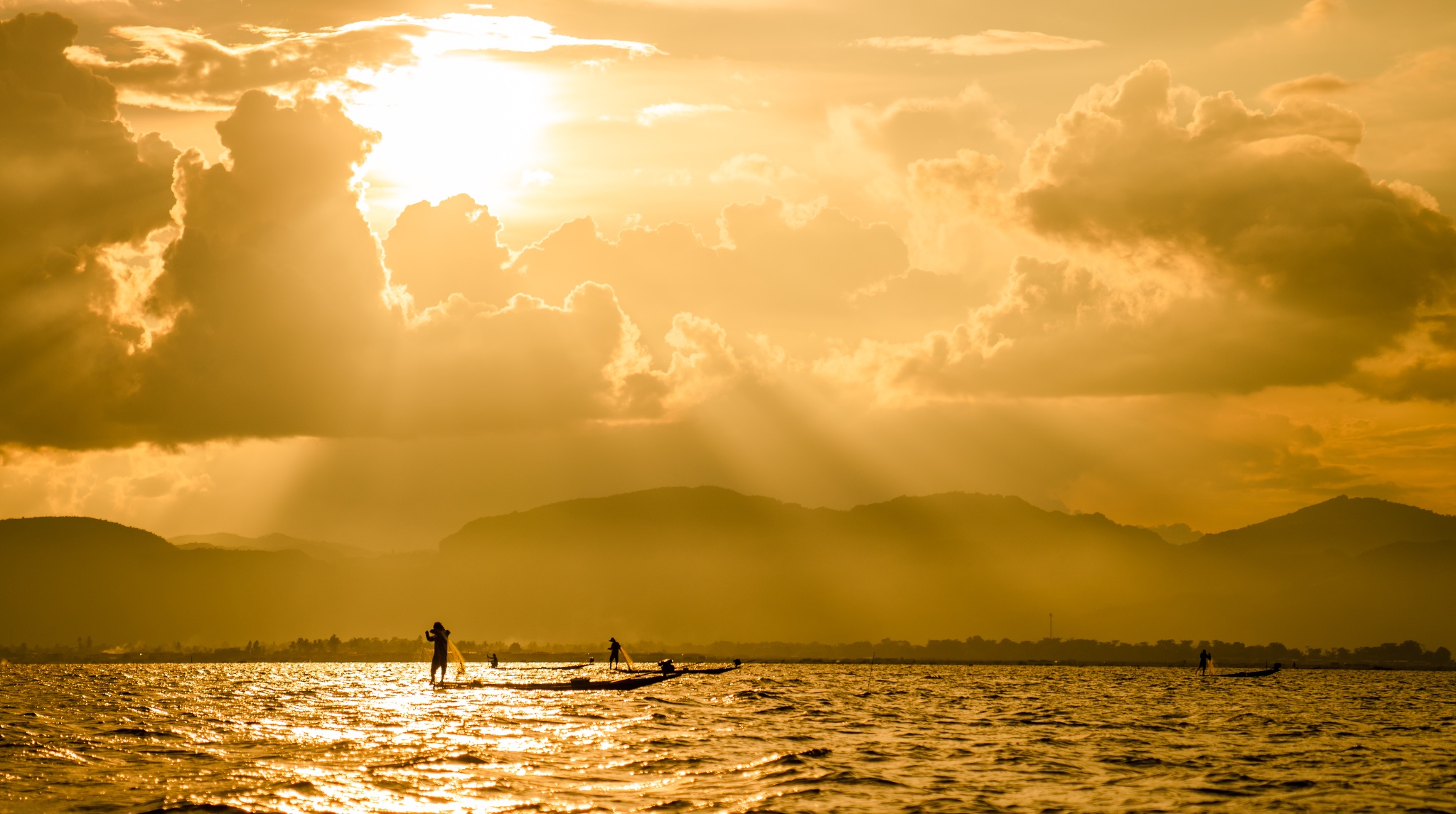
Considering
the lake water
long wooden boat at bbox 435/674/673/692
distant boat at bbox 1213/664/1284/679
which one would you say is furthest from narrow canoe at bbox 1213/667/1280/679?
long wooden boat at bbox 435/674/673/692

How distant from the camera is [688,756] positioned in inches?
1553

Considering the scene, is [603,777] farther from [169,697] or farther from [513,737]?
[169,697]

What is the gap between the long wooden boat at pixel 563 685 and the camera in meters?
75.6

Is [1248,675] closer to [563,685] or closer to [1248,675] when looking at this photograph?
[1248,675]

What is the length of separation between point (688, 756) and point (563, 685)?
128ft

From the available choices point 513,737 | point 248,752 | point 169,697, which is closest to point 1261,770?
point 513,737

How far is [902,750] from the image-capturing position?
143ft

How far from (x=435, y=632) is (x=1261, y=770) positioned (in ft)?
187

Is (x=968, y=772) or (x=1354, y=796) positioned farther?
(x=968, y=772)

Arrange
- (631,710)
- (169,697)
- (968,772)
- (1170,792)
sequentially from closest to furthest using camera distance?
(1170,792), (968,772), (631,710), (169,697)

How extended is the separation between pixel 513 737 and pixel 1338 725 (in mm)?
45679

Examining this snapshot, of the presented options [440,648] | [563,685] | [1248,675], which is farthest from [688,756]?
[1248,675]

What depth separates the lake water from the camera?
98.2 ft

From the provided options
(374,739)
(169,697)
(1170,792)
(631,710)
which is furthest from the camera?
(169,697)
